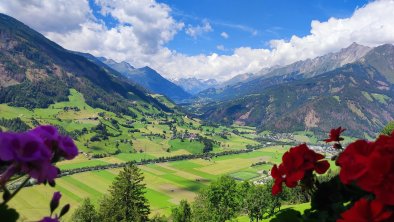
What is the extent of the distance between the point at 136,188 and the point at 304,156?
2408 inches

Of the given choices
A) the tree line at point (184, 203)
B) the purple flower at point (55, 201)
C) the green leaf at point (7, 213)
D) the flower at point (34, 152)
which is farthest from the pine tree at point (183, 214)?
the flower at point (34, 152)

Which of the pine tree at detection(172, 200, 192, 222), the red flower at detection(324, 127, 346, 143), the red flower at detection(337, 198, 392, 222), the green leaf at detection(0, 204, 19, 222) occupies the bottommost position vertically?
the pine tree at detection(172, 200, 192, 222)

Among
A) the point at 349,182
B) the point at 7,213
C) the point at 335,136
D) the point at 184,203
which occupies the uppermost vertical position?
the point at 335,136

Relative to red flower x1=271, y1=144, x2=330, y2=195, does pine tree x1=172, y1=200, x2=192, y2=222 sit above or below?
below

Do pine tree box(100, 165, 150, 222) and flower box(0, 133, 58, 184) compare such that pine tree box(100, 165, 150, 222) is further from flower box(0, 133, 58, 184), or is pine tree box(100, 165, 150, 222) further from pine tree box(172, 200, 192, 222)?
flower box(0, 133, 58, 184)

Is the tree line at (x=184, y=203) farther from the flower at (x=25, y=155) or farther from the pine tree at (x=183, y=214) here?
the flower at (x=25, y=155)

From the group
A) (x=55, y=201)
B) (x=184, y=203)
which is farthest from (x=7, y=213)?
(x=184, y=203)

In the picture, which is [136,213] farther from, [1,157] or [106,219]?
[1,157]

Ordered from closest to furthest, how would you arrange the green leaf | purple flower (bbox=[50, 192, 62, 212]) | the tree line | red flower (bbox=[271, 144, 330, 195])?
the green leaf
purple flower (bbox=[50, 192, 62, 212])
red flower (bbox=[271, 144, 330, 195])
the tree line

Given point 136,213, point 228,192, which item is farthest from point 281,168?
point 228,192

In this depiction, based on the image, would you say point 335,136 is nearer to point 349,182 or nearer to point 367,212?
point 349,182

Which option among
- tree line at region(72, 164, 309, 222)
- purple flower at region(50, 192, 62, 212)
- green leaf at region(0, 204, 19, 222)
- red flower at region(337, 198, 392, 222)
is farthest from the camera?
tree line at region(72, 164, 309, 222)

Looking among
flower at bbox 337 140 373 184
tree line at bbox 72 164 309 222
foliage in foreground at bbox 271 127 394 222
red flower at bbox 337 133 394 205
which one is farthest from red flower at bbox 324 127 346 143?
tree line at bbox 72 164 309 222

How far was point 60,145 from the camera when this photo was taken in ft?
9.98
